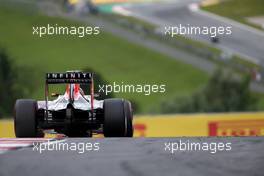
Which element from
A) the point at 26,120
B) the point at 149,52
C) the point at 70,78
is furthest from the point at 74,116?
the point at 149,52

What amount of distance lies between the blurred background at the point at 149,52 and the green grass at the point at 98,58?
0.03 metres

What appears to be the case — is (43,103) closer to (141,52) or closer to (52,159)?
(52,159)

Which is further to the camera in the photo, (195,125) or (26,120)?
(195,125)

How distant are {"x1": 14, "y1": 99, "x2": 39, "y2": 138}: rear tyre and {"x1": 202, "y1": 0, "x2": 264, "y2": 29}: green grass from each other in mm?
11850

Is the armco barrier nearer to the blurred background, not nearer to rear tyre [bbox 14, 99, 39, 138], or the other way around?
the blurred background

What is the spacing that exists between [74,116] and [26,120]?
2.34 ft

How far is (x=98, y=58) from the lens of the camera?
2634 centimetres

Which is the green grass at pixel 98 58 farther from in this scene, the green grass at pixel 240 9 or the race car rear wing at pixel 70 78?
the race car rear wing at pixel 70 78

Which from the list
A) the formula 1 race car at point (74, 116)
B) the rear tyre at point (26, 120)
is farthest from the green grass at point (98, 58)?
the rear tyre at point (26, 120)

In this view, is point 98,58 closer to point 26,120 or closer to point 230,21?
point 230,21

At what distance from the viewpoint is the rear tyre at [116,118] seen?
11.1 metres

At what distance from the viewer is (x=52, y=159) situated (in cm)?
717

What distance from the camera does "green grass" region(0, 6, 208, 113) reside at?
24.6m

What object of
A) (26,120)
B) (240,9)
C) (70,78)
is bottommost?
(26,120)
